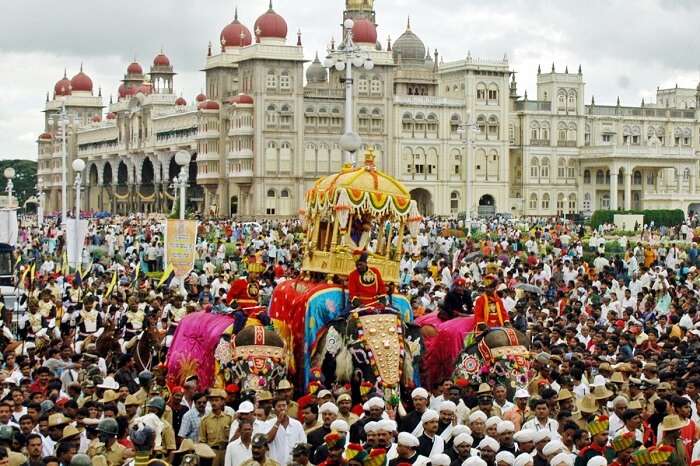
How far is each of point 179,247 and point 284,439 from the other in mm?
13994

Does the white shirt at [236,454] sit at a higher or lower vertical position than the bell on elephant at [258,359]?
lower

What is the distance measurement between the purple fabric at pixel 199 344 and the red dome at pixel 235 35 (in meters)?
66.7

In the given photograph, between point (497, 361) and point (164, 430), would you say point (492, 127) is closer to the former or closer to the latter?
point (497, 361)

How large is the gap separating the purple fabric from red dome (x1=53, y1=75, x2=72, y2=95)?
10080cm

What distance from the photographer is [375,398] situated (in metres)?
11.0

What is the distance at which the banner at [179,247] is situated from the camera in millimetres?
24109

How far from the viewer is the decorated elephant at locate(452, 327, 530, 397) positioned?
13.1 m

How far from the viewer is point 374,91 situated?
77938 mm

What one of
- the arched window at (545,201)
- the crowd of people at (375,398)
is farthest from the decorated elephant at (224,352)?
the arched window at (545,201)

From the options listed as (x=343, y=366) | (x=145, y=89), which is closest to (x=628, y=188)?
(x=145, y=89)

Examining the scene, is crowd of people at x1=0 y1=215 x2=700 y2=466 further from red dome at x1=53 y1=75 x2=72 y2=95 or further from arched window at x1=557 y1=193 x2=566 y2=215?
red dome at x1=53 y1=75 x2=72 y2=95

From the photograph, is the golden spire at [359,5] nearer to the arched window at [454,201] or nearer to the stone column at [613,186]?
the arched window at [454,201]

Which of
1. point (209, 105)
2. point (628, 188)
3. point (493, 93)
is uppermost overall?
point (493, 93)

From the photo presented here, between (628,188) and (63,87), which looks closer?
(628,188)
